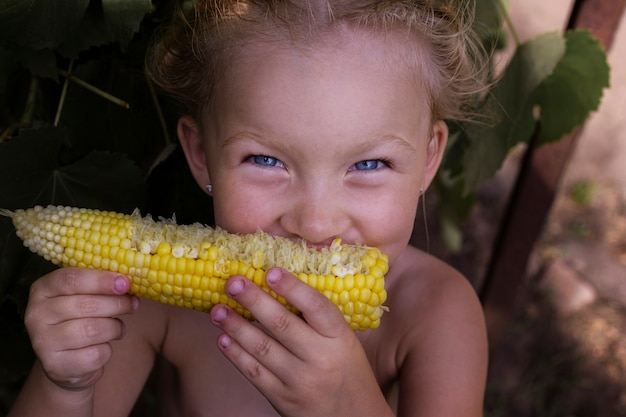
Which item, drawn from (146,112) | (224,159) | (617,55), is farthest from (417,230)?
(224,159)

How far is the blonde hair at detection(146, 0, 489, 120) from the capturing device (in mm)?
1569

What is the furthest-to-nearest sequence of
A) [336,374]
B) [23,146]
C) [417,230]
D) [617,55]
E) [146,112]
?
[617,55]
[417,230]
[146,112]
[23,146]
[336,374]

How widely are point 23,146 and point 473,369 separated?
46.3 inches

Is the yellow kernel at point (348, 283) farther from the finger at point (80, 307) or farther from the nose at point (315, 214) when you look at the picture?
the finger at point (80, 307)

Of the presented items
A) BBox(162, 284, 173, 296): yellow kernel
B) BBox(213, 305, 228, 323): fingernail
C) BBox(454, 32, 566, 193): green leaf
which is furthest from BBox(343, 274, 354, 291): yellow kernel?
BBox(454, 32, 566, 193): green leaf

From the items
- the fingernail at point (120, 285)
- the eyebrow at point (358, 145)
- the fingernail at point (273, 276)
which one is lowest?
the fingernail at point (120, 285)

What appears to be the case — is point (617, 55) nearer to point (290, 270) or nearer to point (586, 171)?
point (586, 171)

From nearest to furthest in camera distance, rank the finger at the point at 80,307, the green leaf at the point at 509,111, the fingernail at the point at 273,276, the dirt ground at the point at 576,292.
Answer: the fingernail at the point at 273,276
the finger at the point at 80,307
the green leaf at the point at 509,111
the dirt ground at the point at 576,292

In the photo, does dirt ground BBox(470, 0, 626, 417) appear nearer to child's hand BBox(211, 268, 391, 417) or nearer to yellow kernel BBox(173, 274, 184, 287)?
child's hand BBox(211, 268, 391, 417)

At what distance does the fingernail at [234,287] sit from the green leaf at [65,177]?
1.90ft

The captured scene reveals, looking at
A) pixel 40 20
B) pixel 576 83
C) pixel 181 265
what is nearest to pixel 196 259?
pixel 181 265

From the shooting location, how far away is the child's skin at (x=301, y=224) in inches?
55.7

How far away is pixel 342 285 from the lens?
143cm

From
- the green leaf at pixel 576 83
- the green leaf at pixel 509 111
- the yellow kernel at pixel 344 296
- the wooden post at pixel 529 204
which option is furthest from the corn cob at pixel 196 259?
the wooden post at pixel 529 204
